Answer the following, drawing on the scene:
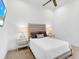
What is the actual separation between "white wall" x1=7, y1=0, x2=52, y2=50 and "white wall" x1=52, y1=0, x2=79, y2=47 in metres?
1.71

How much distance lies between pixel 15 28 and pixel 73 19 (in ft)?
12.9

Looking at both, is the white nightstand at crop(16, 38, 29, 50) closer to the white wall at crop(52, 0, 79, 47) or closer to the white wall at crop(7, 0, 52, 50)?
the white wall at crop(7, 0, 52, 50)

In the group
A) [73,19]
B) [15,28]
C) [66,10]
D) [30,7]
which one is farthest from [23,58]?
[66,10]

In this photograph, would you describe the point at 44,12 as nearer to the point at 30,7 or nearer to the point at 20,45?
the point at 30,7

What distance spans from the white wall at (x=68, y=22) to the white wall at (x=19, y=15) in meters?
1.71

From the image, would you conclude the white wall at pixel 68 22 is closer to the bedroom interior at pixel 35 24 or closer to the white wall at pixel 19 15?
the bedroom interior at pixel 35 24

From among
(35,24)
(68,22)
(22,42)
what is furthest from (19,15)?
(68,22)

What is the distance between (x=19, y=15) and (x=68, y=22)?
140 inches

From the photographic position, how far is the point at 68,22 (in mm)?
4879

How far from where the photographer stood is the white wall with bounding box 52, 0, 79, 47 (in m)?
4.36

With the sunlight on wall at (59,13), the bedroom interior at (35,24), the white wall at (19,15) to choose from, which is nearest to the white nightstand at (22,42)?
the bedroom interior at (35,24)

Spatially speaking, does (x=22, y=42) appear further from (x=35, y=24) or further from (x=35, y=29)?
(x=35, y=24)

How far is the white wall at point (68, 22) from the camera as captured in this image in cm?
436

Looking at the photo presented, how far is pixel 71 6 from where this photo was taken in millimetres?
4621
